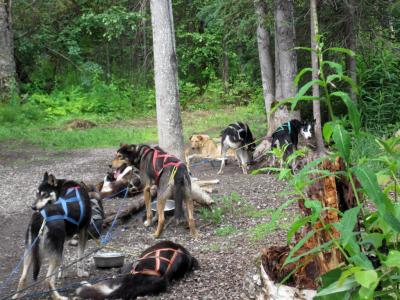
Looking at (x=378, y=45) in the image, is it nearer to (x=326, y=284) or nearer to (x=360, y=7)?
Answer: (x=360, y=7)

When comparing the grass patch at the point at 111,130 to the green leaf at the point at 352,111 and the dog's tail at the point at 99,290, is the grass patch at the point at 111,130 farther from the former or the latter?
the green leaf at the point at 352,111

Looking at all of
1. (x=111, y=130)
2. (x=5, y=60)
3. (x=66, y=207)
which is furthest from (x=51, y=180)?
(x=5, y=60)

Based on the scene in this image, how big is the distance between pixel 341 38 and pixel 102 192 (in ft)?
18.8

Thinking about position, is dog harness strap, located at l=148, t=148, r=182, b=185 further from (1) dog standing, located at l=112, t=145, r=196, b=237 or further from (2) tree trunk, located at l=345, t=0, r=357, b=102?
(2) tree trunk, located at l=345, t=0, r=357, b=102

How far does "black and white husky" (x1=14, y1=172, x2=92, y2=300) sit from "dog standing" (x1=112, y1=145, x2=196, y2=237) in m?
1.55

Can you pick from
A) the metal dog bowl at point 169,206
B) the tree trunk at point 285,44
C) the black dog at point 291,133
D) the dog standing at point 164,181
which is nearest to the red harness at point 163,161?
the dog standing at point 164,181

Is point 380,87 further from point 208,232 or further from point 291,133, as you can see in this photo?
point 208,232

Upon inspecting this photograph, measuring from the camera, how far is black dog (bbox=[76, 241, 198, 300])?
5.61 meters

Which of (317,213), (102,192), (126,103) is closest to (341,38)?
(102,192)

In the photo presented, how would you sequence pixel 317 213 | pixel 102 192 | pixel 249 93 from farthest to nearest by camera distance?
pixel 249 93 → pixel 102 192 → pixel 317 213

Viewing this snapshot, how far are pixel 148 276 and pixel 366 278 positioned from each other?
3967 millimetres

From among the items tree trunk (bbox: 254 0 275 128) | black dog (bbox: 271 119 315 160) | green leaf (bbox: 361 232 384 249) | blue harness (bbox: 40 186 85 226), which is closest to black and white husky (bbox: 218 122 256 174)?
black dog (bbox: 271 119 315 160)

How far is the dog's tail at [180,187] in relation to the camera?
7.99 meters

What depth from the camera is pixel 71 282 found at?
656cm
